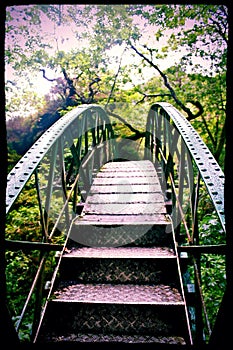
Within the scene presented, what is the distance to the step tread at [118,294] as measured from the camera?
2.27 metres

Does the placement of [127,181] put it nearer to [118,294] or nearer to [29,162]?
[118,294]

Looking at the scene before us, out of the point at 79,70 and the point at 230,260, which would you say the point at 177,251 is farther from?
the point at 79,70

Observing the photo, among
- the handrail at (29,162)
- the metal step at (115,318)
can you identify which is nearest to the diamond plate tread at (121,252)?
the metal step at (115,318)

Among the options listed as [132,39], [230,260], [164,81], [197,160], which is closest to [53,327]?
[197,160]

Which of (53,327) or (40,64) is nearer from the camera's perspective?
(53,327)

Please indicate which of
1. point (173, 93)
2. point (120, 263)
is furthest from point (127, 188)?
point (173, 93)

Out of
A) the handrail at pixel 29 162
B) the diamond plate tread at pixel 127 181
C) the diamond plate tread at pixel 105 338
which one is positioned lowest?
the diamond plate tread at pixel 105 338

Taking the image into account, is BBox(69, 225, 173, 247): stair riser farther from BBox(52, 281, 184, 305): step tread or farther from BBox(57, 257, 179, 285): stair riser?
BBox(52, 281, 184, 305): step tread

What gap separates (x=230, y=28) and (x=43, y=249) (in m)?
1.96

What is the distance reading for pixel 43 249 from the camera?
7.57ft

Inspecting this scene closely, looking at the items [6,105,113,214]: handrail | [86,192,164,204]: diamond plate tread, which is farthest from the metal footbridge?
[86,192,164,204]: diamond plate tread

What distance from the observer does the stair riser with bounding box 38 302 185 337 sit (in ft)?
7.14

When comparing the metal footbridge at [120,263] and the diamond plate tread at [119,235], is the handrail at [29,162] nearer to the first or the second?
the metal footbridge at [120,263]

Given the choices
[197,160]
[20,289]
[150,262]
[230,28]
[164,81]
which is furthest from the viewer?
[164,81]
